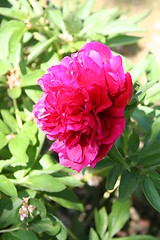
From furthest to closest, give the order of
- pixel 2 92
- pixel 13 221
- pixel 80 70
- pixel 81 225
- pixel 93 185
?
pixel 93 185
pixel 81 225
pixel 2 92
pixel 13 221
pixel 80 70

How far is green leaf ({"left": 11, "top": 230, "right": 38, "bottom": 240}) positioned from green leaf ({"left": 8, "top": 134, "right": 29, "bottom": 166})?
0.18 metres

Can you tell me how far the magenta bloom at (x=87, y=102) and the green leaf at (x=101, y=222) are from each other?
534 mm

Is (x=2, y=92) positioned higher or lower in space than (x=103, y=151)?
lower

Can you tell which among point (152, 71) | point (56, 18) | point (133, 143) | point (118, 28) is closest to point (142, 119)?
point (133, 143)

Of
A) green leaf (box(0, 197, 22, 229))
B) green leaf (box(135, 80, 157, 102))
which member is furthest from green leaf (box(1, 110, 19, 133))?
green leaf (box(135, 80, 157, 102))

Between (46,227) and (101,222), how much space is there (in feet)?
0.99

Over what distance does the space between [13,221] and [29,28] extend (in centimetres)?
58

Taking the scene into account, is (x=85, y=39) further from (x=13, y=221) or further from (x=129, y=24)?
(x=13, y=221)

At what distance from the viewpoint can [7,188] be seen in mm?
1079

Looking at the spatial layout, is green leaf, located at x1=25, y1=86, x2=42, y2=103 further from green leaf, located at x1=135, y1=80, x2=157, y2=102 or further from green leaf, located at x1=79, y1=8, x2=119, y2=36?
green leaf, located at x1=135, y1=80, x2=157, y2=102

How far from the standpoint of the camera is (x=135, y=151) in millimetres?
1209

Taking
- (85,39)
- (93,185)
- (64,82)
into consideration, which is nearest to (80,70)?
(64,82)

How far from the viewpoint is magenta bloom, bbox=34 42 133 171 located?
0.82 m

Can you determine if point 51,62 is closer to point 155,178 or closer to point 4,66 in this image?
point 4,66
